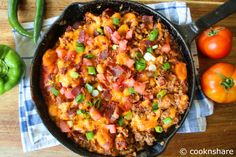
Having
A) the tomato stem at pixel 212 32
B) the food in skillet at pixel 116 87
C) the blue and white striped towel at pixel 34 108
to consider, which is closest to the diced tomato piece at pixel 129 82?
the food in skillet at pixel 116 87

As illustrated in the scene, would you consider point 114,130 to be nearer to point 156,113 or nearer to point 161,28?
point 156,113

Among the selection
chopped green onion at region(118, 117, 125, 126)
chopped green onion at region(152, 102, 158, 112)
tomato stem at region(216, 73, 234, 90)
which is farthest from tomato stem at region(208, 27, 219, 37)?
chopped green onion at region(118, 117, 125, 126)

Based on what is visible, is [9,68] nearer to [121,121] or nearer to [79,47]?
[79,47]

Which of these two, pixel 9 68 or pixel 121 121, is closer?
pixel 121 121

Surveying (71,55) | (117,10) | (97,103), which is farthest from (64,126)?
(117,10)

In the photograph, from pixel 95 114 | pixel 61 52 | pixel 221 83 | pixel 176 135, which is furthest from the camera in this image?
pixel 176 135

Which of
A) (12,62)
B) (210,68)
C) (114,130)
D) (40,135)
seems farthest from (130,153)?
(12,62)

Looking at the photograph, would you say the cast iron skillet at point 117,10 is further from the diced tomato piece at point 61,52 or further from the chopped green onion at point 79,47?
the chopped green onion at point 79,47
